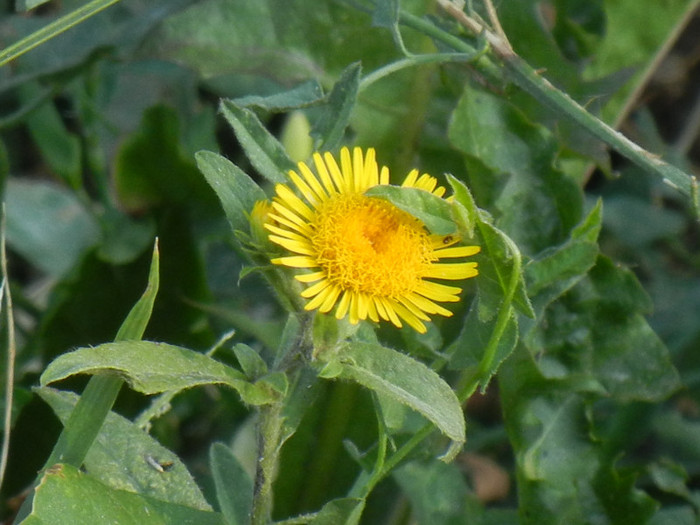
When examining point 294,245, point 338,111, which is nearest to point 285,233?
point 294,245

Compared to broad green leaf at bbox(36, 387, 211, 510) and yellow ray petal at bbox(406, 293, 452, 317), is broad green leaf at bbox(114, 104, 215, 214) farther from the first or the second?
yellow ray petal at bbox(406, 293, 452, 317)

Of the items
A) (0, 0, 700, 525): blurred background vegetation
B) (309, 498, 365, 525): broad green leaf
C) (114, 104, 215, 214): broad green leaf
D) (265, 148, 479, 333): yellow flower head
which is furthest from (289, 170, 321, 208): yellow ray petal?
(114, 104, 215, 214): broad green leaf

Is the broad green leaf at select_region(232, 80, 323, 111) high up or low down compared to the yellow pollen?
up

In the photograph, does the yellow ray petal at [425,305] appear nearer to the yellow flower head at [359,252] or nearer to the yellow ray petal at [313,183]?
the yellow flower head at [359,252]

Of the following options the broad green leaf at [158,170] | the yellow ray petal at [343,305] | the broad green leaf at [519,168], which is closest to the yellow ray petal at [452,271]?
the yellow ray petal at [343,305]

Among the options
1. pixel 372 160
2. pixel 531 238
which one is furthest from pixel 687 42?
pixel 372 160

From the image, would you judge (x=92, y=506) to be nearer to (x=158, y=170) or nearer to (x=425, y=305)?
(x=425, y=305)
